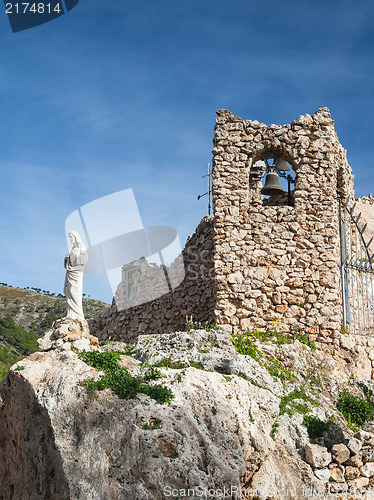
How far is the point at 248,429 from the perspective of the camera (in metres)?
8.71

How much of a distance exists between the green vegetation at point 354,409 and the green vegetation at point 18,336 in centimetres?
2244

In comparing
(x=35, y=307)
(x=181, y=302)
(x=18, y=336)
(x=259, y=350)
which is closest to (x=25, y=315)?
(x=35, y=307)

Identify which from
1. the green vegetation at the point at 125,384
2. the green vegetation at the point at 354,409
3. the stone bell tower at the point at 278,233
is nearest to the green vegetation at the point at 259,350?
the stone bell tower at the point at 278,233

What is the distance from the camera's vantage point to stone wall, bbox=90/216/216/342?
1466cm

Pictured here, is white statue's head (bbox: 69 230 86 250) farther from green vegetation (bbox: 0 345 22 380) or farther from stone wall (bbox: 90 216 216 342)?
green vegetation (bbox: 0 345 22 380)

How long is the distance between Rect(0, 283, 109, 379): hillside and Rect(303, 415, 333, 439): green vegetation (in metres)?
18.7

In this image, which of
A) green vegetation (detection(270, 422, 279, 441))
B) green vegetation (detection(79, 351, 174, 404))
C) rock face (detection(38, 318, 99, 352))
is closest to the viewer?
green vegetation (detection(79, 351, 174, 404))

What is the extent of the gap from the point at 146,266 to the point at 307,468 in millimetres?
9094

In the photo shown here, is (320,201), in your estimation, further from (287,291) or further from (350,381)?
(350,381)

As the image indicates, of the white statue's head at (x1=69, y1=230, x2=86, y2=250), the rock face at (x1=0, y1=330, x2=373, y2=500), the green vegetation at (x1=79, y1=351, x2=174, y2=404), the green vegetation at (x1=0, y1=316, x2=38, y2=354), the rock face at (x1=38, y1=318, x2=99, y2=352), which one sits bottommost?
the rock face at (x1=0, y1=330, x2=373, y2=500)

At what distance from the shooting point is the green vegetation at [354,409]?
36.2 ft

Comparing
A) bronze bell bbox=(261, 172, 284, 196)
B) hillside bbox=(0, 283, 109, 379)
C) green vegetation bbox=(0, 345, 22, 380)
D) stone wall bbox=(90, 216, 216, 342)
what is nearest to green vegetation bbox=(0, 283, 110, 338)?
hillside bbox=(0, 283, 109, 379)

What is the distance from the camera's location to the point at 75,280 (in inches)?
441

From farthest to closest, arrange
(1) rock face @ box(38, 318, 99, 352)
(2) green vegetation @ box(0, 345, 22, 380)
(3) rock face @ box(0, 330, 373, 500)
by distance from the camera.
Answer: (2) green vegetation @ box(0, 345, 22, 380), (1) rock face @ box(38, 318, 99, 352), (3) rock face @ box(0, 330, 373, 500)
